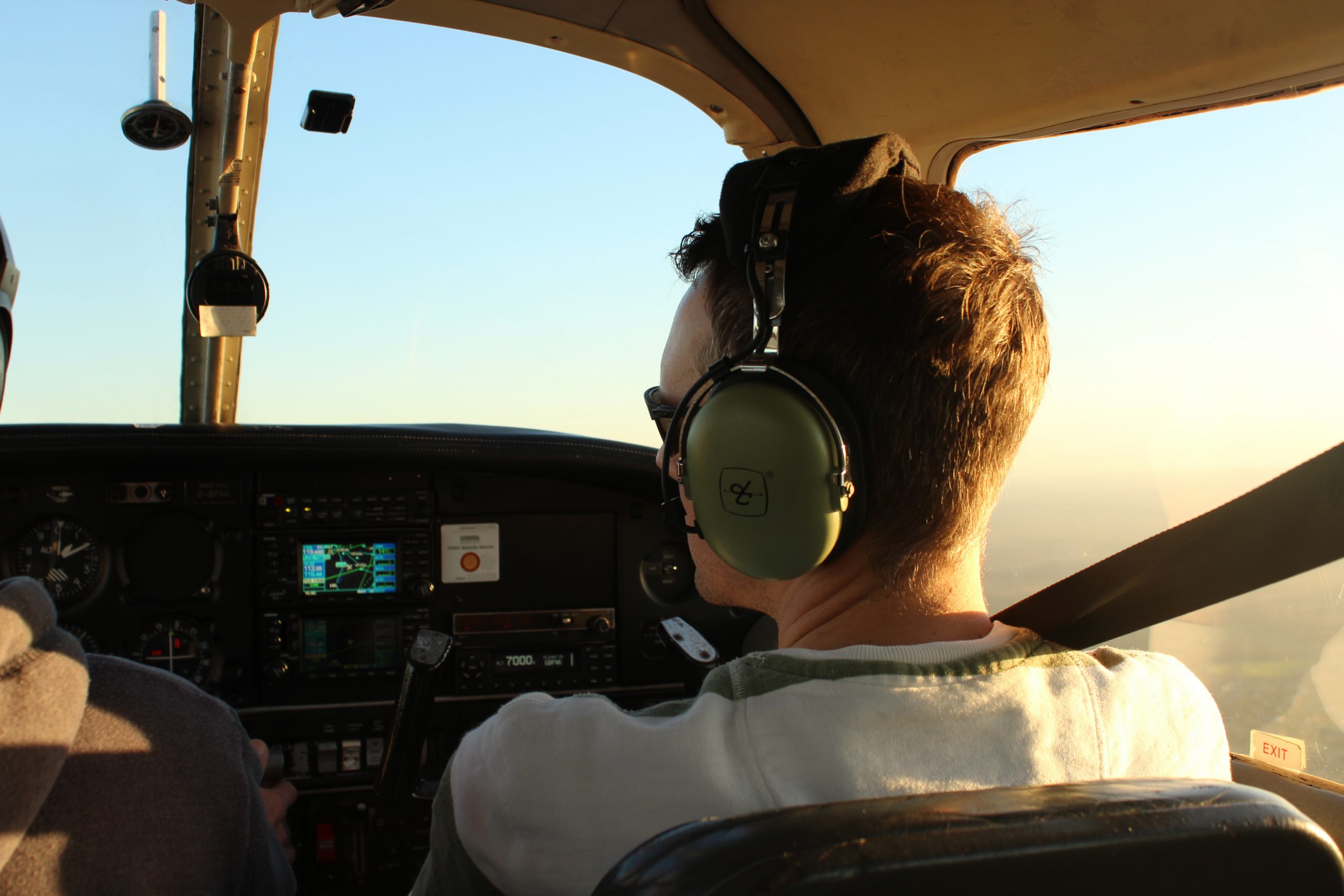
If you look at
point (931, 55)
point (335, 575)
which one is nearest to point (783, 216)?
point (931, 55)

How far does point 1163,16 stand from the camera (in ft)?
4.42

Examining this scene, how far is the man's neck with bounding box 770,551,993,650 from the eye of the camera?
0.96 metres

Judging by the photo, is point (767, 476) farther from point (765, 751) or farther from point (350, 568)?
point (350, 568)

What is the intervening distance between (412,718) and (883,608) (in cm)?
125

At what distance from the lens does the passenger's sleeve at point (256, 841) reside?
3.36ft

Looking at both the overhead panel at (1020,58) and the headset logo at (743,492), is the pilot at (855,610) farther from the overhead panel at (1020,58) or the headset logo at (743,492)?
the overhead panel at (1020,58)

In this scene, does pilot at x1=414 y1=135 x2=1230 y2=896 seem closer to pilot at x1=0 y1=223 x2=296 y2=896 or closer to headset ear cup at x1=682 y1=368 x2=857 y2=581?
headset ear cup at x1=682 y1=368 x2=857 y2=581

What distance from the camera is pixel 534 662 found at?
97.6 inches

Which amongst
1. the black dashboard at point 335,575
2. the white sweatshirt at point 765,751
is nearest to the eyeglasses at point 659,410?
the white sweatshirt at point 765,751

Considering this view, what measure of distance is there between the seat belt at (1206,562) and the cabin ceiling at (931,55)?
0.56m

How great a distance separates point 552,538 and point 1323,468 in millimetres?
1706

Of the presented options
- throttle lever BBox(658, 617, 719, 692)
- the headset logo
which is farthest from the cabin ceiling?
throttle lever BBox(658, 617, 719, 692)

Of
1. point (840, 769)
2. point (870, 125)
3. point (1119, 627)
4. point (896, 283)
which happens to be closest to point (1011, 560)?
point (1119, 627)

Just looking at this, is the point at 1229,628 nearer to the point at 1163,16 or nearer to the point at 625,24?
the point at 1163,16
